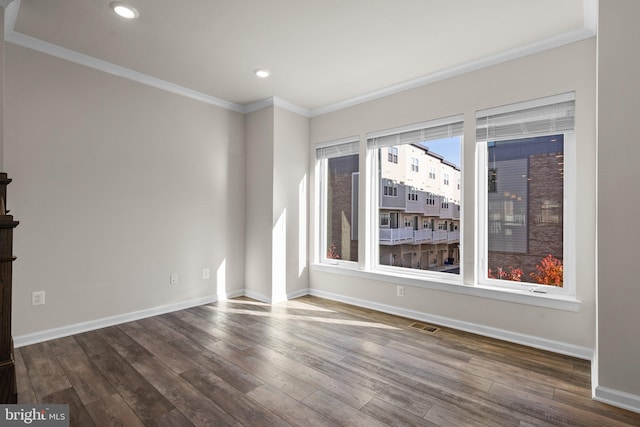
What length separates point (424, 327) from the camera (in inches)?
136

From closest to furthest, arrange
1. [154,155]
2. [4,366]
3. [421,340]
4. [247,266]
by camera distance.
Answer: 1. [4,366]
2. [421,340]
3. [154,155]
4. [247,266]

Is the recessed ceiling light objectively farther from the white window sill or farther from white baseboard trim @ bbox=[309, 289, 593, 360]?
white baseboard trim @ bbox=[309, 289, 593, 360]

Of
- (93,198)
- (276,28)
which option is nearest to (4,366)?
(93,198)

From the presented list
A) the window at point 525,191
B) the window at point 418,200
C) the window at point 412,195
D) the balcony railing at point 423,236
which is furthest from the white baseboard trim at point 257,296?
the window at point 525,191

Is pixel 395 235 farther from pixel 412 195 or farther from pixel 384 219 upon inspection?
pixel 412 195

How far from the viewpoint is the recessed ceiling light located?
2404 mm

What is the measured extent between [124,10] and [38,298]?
259cm

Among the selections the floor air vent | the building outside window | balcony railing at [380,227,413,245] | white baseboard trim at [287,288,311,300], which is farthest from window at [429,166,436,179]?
white baseboard trim at [287,288,311,300]

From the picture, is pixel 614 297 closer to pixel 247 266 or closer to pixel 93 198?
pixel 247 266

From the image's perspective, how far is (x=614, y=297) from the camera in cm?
207

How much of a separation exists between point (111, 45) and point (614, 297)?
173 inches

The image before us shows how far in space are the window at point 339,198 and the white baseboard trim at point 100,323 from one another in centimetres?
184

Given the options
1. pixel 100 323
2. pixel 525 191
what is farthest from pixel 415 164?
pixel 100 323

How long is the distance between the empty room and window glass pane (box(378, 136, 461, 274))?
0.09ft
